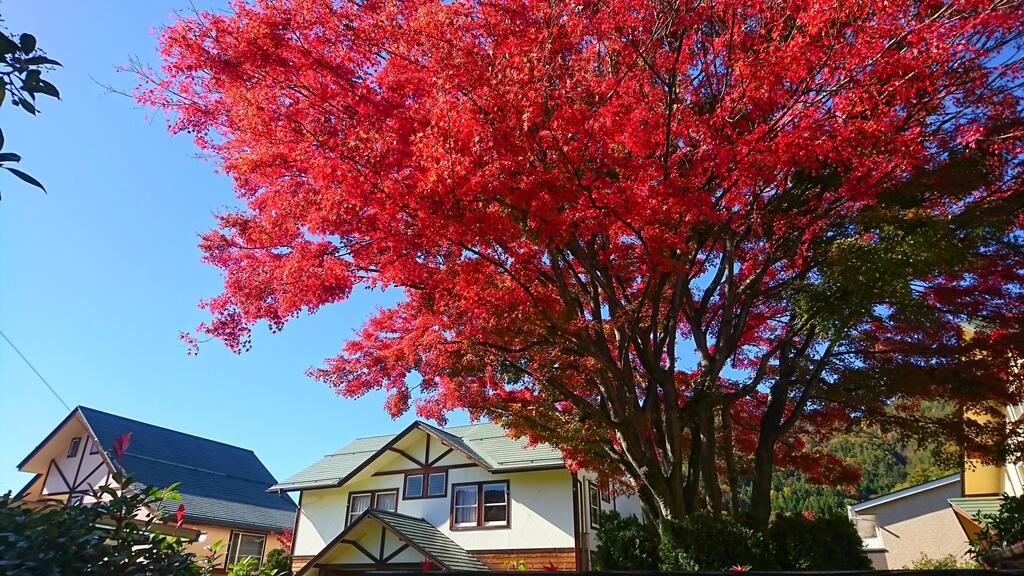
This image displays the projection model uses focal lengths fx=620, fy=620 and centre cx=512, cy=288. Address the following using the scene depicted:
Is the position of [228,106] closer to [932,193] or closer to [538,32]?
[538,32]

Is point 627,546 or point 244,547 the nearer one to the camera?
point 627,546

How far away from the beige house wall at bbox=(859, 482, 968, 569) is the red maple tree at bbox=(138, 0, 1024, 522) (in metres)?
17.5

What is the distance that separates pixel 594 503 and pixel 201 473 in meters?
15.8

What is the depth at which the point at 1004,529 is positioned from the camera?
8070mm

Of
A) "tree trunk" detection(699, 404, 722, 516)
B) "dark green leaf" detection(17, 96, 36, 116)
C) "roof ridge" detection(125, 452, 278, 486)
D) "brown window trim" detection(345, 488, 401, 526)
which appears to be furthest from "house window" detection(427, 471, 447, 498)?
"dark green leaf" detection(17, 96, 36, 116)

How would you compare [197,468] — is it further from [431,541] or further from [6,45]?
[6,45]

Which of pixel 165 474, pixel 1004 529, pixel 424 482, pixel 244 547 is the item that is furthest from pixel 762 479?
pixel 165 474

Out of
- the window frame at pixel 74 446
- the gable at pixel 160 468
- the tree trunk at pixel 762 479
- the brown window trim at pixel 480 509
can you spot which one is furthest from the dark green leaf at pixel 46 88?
the window frame at pixel 74 446

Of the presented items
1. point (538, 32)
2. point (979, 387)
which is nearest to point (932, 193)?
point (979, 387)

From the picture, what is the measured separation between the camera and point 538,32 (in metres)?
8.17

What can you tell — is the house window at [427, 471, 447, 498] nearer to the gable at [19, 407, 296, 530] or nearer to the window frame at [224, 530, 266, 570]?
the window frame at [224, 530, 266, 570]

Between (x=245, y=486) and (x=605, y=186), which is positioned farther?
(x=245, y=486)

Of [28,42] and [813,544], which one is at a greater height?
[28,42]

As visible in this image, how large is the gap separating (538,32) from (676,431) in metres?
6.21
